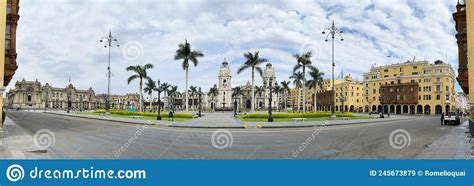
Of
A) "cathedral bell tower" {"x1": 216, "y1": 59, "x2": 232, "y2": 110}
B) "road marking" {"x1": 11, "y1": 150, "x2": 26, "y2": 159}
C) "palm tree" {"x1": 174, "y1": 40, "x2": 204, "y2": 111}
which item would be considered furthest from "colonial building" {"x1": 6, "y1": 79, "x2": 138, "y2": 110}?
"road marking" {"x1": 11, "y1": 150, "x2": 26, "y2": 159}

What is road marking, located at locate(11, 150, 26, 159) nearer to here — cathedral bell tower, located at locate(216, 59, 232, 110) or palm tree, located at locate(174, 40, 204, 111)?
palm tree, located at locate(174, 40, 204, 111)

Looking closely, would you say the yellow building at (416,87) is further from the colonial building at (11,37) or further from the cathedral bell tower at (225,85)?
the colonial building at (11,37)

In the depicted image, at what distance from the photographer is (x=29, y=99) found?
98062 mm

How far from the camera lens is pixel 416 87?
7181 cm

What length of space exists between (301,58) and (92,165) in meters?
39.8

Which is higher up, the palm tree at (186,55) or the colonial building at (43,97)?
the palm tree at (186,55)

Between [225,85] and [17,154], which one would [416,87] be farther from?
[17,154]

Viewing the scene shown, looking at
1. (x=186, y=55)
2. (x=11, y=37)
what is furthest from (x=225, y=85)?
(x=11, y=37)

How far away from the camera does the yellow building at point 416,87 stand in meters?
67.9

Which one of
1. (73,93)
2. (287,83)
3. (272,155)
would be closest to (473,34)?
(272,155)

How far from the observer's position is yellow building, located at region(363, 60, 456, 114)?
2672 inches

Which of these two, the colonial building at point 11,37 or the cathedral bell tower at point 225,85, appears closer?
the colonial building at point 11,37

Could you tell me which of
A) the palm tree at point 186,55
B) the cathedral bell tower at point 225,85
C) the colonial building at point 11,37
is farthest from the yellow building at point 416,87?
the colonial building at point 11,37

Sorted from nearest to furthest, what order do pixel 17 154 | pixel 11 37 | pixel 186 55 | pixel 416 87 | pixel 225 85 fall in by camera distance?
1. pixel 17 154
2. pixel 11 37
3. pixel 186 55
4. pixel 416 87
5. pixel 225 85
